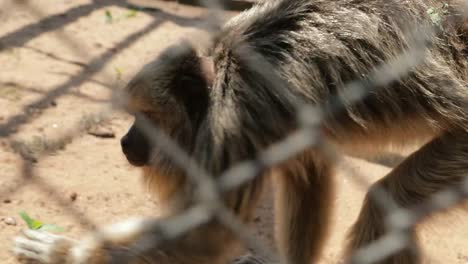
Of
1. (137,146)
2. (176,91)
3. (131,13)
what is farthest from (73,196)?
(131,13)

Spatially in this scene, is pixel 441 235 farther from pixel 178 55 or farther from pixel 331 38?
pixel 178 55

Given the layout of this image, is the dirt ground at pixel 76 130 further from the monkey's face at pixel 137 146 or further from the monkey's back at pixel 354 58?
the monkey's back at pixel 354 58

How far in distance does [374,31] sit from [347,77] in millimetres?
229

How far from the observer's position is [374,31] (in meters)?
3.06

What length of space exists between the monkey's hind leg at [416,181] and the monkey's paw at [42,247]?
1.30 meters

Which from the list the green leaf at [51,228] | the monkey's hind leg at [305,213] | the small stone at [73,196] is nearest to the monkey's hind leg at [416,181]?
the monkey's hind leg at [305,213]

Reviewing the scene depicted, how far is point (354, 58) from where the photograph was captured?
9.91 feet

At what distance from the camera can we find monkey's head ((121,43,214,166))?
9.86ft

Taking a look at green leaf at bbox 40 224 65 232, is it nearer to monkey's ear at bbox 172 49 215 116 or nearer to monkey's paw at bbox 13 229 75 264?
monkey's paw at bbox 13 229 75 264

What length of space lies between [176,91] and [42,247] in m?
0.94

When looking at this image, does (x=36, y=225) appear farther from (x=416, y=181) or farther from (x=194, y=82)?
(x=416, y=181)

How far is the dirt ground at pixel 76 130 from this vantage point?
3844 millimetres

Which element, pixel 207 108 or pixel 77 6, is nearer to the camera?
pixel 207 108

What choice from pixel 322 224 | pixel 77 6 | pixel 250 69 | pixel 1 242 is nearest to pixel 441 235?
pixel 322 224
